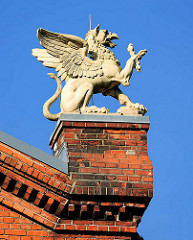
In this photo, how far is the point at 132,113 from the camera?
13.5m

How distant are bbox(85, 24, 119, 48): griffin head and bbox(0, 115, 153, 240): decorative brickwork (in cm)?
295

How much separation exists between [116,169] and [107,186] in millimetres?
393

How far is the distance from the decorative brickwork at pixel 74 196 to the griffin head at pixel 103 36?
2.95m

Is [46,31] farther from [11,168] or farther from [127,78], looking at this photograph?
[11,168]

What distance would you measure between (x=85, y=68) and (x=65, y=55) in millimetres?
608

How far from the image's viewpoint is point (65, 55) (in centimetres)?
1445

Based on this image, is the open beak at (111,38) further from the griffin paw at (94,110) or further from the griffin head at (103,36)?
the griffin paw at (94,110)

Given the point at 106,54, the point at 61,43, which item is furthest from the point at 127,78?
the point at 61,43

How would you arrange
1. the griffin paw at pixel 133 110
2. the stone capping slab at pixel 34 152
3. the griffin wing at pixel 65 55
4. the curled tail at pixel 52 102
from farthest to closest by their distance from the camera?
1. the griffin wing at pixel 65 55
2. the curled tail at pixel 52 102
3. the griffin paw at pixel 133 110
4. the stone capping slab at pixel 34 152

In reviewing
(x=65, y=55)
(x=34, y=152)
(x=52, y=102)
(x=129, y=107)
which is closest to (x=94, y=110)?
(x=129, y=107)

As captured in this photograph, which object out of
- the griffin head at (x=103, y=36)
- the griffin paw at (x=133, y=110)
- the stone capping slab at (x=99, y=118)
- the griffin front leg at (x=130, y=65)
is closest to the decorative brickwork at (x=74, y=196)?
the stone capping slab at (x=99, y=118)

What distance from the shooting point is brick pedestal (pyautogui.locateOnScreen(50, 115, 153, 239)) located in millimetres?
12453

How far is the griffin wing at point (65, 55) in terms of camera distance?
14.1 meters

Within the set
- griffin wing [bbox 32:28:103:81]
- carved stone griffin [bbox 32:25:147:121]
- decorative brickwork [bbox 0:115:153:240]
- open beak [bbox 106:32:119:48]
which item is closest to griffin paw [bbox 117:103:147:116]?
carved stone griffin [bbox 32:25:147:121]
